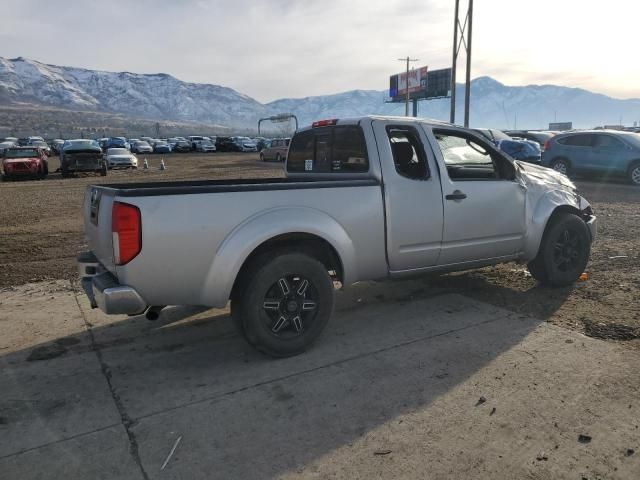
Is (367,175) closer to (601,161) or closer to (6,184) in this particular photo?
(601,161)

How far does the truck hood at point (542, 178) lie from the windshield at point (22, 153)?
23448 millimetres

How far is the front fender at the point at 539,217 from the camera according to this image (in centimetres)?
530

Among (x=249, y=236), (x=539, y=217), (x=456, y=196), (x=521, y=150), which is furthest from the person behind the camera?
(x=521, y=150)

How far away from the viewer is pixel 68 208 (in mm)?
12992

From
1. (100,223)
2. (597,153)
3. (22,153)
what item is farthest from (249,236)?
(22,153)

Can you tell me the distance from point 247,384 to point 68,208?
36.9 ft

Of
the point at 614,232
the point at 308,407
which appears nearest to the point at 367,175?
the point at 308,407

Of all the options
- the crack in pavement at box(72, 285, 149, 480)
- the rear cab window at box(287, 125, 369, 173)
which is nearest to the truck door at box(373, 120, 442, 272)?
the rear cab window at box(287, 125, 369, 173)

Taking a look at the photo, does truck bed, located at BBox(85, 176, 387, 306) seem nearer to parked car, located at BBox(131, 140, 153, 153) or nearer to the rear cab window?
the rear cab window

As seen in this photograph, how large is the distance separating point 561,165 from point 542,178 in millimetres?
12565

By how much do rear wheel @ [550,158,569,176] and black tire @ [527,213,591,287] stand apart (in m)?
12.0

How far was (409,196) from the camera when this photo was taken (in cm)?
447

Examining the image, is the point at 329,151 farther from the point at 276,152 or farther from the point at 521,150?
the point at 276,152

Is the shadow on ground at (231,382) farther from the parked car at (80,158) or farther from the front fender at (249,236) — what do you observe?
the parked car at (80,158)
